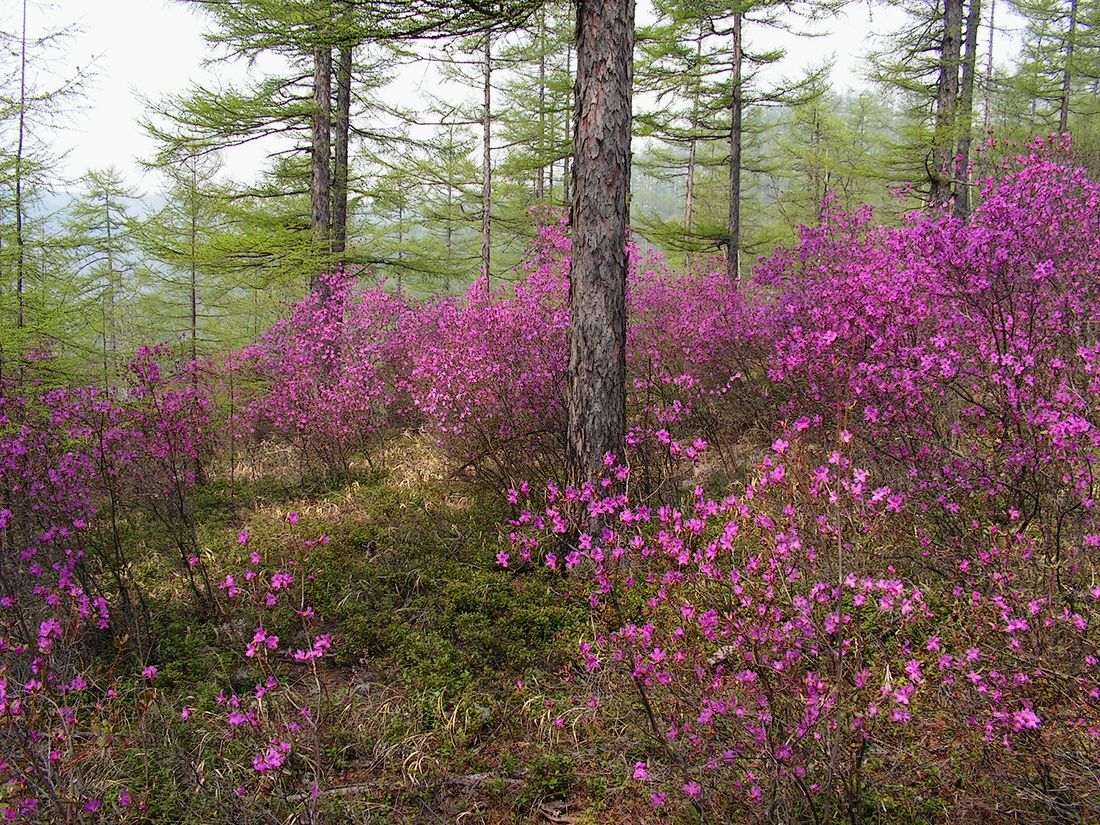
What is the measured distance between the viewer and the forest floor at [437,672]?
2.96 m

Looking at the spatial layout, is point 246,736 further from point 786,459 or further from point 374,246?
point 374,246

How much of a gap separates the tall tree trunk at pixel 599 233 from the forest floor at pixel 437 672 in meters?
1.25

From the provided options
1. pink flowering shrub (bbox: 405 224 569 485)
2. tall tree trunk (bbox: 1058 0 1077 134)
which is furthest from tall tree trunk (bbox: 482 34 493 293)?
tall tree trunk (bbox: 1058 0 1077 134)

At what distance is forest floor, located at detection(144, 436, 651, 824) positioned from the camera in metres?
2.96

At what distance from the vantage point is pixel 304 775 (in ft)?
10.1

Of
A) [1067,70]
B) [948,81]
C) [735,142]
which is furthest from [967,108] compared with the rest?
[1067,70]

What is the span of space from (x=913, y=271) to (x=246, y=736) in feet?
18.1

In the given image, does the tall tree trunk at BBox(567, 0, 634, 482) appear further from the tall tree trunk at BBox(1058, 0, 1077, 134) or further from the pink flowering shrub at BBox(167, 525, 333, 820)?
the tall tree trunk at BBox(1058, 0, 1077, 134)

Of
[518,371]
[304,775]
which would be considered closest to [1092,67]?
[518,371]

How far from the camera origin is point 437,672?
389cm

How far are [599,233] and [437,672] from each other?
130 inches

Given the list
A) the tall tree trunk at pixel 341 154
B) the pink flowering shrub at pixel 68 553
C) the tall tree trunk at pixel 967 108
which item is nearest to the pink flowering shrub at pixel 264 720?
the pink flowering shrub at pixel 68 553

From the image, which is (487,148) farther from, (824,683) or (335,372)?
(824,683)

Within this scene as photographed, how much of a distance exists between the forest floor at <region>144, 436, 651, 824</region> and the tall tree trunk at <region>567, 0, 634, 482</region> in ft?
4.09
